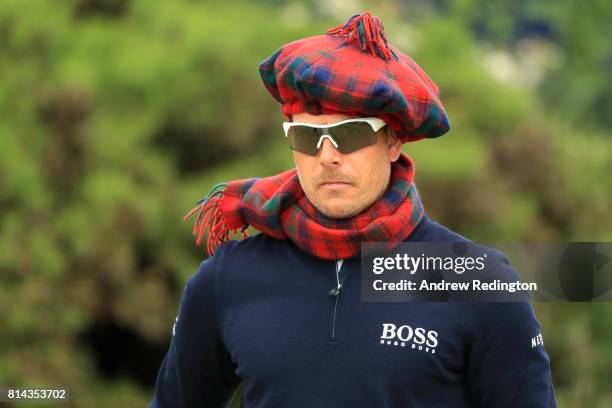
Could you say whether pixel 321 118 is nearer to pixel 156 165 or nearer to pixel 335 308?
pixel 335 308

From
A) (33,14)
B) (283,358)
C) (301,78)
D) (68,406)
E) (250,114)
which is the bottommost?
(68,406)

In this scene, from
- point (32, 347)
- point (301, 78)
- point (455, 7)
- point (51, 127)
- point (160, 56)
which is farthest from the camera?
point (455, 7)

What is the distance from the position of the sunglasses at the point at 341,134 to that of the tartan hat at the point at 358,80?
2 cm

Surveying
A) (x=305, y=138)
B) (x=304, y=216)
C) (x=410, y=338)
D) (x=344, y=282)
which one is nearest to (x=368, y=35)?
(x=305, y=138)

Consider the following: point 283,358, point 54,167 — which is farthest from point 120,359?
point 283,358

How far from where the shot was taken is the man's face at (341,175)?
2434 millimetres

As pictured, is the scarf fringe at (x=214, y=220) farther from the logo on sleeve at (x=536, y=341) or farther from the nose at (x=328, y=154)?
the logo on sleeve at (x=536, y=341)

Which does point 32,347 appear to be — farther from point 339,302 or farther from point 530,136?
point 339,302

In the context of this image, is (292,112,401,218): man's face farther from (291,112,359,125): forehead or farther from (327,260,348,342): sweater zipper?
(327,260,348,342): sweater zipper

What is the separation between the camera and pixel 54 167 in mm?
10992

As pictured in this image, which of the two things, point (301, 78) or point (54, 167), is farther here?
point (54, 167)

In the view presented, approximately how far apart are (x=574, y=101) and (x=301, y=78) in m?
14.4

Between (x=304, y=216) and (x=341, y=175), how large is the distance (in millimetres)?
A: 127

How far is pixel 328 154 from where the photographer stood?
243cm
